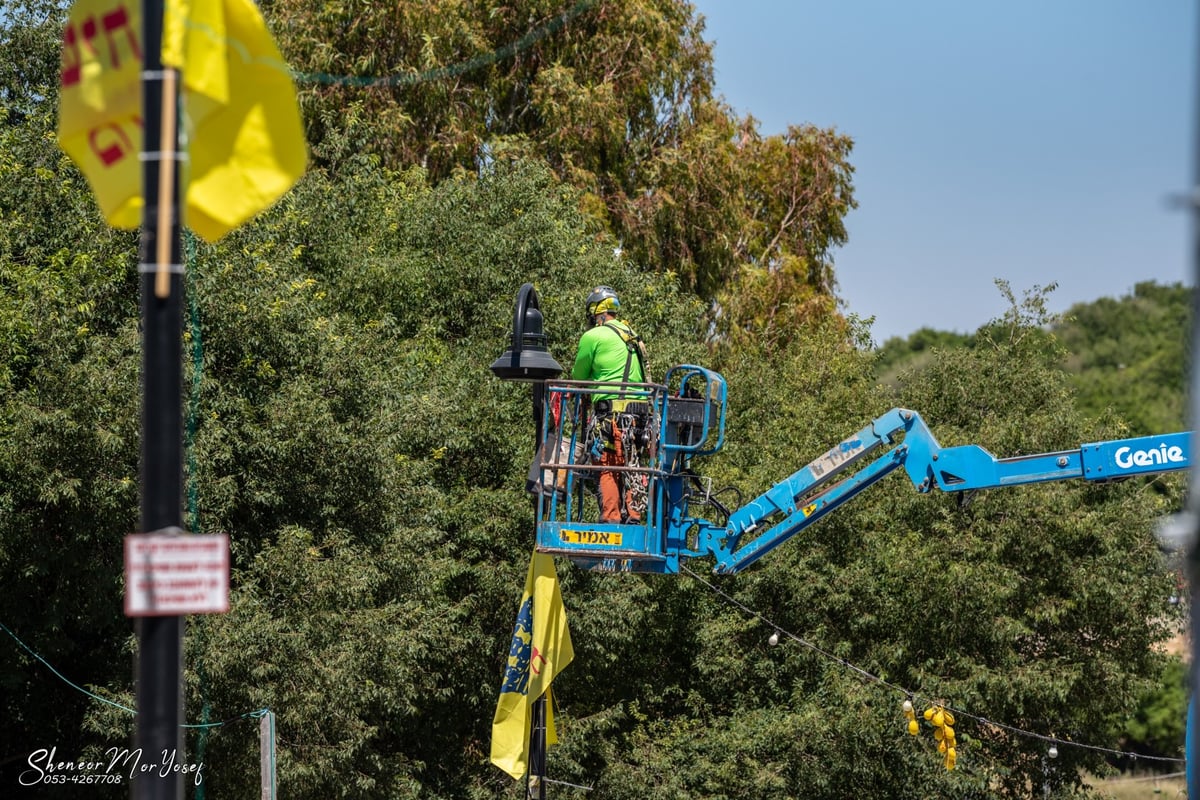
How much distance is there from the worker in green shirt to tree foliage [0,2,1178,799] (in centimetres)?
562

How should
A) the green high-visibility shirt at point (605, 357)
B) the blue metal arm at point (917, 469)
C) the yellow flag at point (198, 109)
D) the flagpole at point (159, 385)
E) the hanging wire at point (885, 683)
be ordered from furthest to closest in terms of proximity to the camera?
the hanging wire at point (885, 683)
the green high-visibility shirt at point (605, 357)
the blue metal arm at point (917, 469)
the yellow flag at point (198, 109)
the flagpole at point (159, 385)

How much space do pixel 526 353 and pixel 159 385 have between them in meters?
6.73

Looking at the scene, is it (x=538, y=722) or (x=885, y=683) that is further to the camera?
(x=885, y=683)

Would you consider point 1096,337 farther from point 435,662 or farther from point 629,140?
point 435,662

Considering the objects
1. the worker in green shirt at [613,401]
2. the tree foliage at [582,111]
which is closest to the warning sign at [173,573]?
the worker in green shirt at [613,401]

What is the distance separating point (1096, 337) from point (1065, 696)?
79.7 meters

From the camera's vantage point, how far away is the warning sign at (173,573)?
5.13 meters

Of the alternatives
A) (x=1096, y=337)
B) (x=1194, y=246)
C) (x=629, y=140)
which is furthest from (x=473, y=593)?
(x=1096, y=337)

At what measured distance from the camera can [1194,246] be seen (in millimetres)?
3721

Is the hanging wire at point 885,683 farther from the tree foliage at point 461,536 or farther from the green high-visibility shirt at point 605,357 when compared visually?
the green high-visibility shirt at point 605,357

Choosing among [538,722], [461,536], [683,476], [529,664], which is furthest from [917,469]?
[461,536]

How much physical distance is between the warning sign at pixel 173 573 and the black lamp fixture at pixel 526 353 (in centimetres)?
657

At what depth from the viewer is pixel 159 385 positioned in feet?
17.2

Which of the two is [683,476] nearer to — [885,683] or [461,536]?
[461,536]
